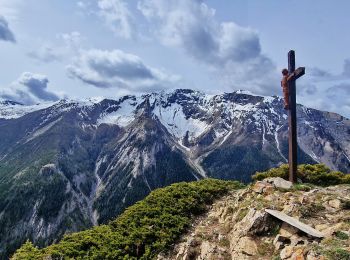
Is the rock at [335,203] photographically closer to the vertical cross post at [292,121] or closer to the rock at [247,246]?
the rock at [247,246]

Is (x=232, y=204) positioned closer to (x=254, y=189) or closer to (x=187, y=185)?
(x=254, y=189)

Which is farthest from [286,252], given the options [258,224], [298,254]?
[258,224]

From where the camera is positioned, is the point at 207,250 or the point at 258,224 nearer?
the point at 258,224

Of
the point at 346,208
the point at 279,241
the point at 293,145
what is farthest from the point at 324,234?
the point at 293,145

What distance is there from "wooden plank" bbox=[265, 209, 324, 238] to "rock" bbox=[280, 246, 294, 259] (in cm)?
131

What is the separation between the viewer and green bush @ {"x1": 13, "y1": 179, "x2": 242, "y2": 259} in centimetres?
2717

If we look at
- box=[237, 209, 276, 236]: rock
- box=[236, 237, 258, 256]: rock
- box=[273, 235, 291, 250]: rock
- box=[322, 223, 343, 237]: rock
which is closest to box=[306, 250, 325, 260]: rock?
box=[322, 223, 343, 237]: rock

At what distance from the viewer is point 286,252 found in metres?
21.5

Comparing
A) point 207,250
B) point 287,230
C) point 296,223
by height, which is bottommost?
point 207,250

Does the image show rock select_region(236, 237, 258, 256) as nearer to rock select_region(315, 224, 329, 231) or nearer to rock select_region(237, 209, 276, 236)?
A: rock select_region(237, 209, 276, 236)

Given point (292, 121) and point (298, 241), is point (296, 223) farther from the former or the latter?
point (292, 121)

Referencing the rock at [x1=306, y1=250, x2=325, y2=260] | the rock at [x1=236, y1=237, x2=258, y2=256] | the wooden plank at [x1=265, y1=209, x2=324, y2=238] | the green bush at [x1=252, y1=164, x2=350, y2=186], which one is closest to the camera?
the rock at [x1=306, y1=250, x2=325, y2=260]

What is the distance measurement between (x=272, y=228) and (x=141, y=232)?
919 cm

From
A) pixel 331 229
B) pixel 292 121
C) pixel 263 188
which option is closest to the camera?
pixel 331 229
